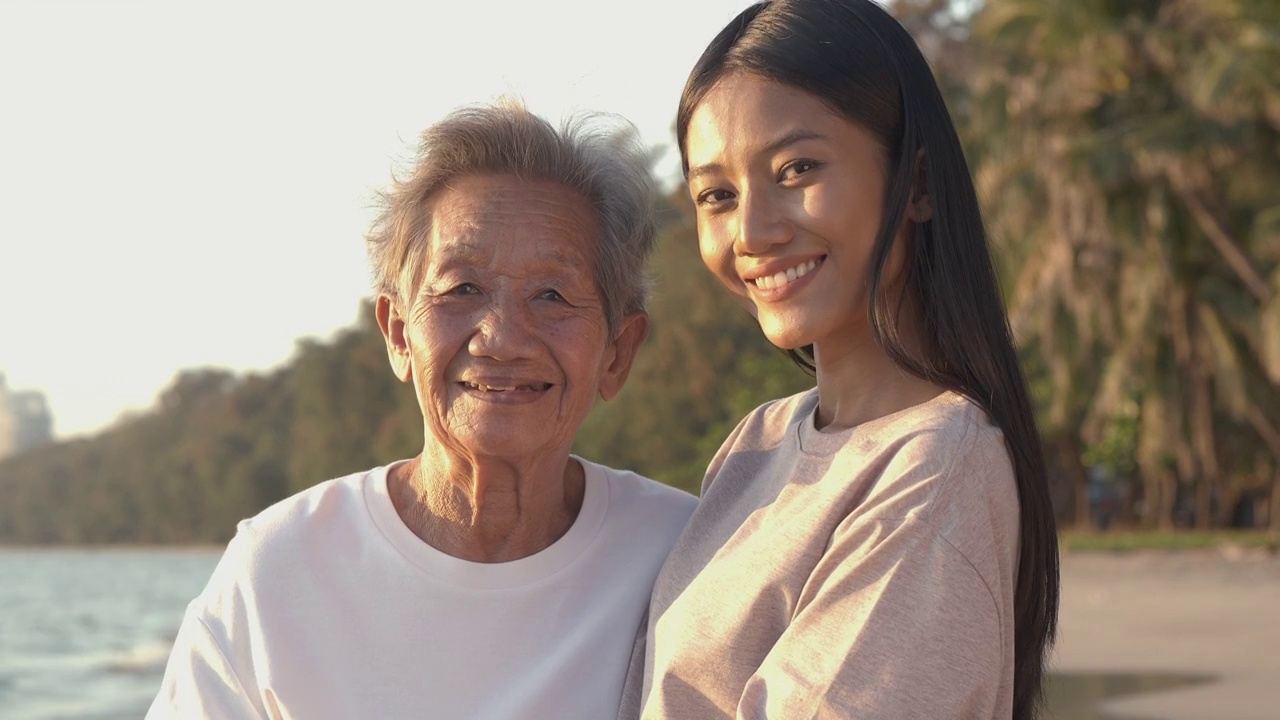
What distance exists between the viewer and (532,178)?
9.64 ft

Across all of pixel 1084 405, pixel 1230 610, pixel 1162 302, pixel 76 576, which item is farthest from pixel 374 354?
pixel 1230 610

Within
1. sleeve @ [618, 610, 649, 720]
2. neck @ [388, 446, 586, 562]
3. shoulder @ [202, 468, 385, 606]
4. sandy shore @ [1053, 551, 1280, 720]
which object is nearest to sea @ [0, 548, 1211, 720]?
sandy shore @ [1053, 551, 1280, 720]

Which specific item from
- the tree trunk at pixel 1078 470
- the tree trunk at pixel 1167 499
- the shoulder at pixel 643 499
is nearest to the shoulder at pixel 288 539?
the shoulder at pixel 643 499

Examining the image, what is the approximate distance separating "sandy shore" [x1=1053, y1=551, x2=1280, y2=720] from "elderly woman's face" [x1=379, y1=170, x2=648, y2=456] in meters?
7.47

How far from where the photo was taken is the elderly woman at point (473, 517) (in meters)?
2.79

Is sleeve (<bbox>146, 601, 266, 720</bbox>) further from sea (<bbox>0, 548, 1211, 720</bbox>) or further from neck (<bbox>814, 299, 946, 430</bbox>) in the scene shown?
sea (<bbox>0, 548, 1211, 720</bbox>)

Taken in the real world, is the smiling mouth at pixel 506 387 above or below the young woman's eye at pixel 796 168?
below

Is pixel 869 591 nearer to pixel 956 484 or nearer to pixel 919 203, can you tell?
pixel 956 484

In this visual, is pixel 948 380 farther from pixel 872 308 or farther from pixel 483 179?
pixel 483 179

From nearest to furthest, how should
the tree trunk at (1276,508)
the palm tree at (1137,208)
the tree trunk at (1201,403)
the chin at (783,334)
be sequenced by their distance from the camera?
1. the chin at (783,334)
2. the palm tree at (1137,208)
3. the tree trunk at (1201,403)
4. the tree trunk at (1276,508)

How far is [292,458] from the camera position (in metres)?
70.9

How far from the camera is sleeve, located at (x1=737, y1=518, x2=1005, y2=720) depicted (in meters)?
1.97

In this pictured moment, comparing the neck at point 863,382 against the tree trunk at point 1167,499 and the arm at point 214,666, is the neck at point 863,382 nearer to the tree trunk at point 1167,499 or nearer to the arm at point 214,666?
the arm at point 214,666

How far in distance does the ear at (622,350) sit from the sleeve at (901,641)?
1.14m
